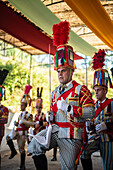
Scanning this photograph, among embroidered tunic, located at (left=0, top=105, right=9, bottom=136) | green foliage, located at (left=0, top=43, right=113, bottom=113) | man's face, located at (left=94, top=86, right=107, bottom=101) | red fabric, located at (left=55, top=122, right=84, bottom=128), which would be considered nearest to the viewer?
red fabric, located at (left=55, top=122, right=84, bottom=128)

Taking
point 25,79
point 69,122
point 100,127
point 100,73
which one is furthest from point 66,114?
point 25,79

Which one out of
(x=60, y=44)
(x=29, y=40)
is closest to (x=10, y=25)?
(x=29, y=40)

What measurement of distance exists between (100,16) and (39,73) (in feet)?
33.5

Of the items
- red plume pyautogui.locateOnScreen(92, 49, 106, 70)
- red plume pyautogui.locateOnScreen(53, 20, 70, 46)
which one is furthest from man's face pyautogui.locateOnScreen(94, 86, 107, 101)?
red plume pyautogui.locateOnScreen(53, 20, 70, 46)

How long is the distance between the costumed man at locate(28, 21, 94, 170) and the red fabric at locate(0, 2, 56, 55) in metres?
1.56

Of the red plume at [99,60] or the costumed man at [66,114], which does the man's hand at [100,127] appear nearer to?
the costumed man at [66,114]

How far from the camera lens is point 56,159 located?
453 centimetres

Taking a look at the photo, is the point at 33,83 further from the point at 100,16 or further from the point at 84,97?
the point at 84,97

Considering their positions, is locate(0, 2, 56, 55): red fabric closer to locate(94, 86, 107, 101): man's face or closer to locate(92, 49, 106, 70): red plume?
locate(92, 49, 106, 70): red plume

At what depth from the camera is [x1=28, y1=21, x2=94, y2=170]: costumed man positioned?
6.28 ft

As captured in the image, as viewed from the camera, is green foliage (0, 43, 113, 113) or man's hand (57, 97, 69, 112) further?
green foliage (0, 43, 113, 113)

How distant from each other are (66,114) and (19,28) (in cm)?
248

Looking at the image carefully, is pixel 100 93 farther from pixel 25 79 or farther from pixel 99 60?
pixel 25 79

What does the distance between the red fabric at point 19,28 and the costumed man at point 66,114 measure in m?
1.56
